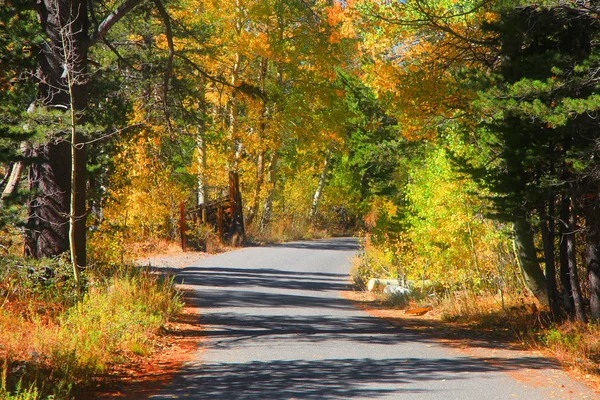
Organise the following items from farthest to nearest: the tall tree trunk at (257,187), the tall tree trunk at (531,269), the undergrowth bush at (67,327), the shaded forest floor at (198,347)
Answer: the tall tree trunk at (257,187) < the tall tree trunk at (531,269) < the shaded forest floor at (198,347) < the undergrowth bush at (67,327)

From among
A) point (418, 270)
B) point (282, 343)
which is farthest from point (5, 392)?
point (418, 270)

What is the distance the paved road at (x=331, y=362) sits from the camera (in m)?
8.19

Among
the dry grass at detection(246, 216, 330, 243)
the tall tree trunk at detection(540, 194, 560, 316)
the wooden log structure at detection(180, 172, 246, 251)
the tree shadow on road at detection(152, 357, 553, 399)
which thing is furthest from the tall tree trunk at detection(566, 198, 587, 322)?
the dry grass at detection(246, 216, 330, 243)

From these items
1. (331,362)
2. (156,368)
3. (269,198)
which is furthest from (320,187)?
(156,368)

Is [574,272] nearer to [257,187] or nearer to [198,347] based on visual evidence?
[198,347]

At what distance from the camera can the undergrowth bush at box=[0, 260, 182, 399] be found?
7.82 metres

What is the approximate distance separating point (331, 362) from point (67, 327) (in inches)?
143

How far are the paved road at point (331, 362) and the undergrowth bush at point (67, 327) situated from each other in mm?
963

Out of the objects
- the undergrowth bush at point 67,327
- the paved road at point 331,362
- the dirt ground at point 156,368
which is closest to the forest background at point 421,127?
the undergrowth bush at point 67,327

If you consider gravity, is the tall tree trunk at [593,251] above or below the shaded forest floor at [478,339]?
above

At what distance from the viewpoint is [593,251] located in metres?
12.2

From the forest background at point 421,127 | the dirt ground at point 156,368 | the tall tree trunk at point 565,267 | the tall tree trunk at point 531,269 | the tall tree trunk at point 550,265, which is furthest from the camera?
the tall tree trunk at point 531,269

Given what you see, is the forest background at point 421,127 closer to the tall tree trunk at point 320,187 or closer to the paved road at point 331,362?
the paved road at point 331,362

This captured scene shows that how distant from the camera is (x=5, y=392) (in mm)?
6738
